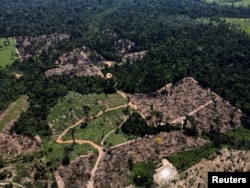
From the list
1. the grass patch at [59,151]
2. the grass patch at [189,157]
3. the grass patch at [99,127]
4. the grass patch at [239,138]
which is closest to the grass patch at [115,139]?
the grass patch at [99,127]

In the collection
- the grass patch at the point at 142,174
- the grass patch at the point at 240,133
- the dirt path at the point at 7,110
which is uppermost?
the dirt path at the point at 7,110

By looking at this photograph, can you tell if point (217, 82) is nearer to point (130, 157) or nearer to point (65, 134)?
point (130, 157)

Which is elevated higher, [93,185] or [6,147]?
[6,147]

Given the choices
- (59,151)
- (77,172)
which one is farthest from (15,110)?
(77,172)

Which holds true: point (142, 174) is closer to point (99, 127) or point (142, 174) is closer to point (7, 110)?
point (99, 127)

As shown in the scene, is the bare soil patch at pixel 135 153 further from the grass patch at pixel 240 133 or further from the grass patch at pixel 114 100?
the grass patch at pixel 114 100

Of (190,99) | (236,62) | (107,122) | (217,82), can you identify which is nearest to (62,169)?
(107,122)
